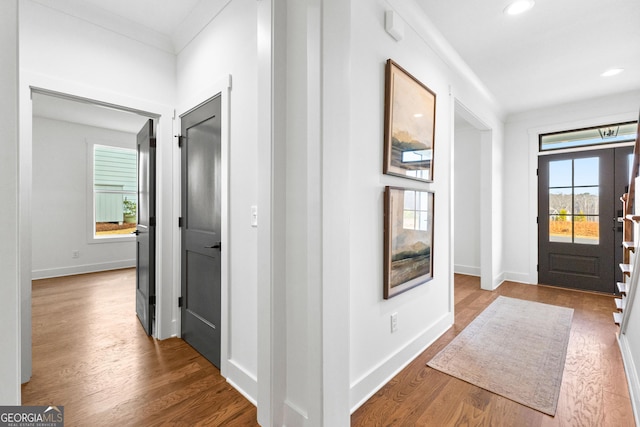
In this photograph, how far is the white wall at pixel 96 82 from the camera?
1.93m

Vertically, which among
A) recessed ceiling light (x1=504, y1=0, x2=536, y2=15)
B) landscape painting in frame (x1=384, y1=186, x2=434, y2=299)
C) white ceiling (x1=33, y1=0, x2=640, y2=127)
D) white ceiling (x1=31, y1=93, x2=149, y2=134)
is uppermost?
white ceiling (x1=31, y1=93, x2=149, y2=134)

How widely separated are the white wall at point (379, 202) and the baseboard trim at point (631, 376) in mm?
1203

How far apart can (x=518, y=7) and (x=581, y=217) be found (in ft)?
11.3

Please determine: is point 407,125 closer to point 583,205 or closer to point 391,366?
point 391,366

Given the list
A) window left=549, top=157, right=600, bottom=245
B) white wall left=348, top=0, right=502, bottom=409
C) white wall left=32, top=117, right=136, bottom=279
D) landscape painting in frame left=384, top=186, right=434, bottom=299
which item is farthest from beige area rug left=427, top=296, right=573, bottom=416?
white wall left=32, top=117, right=136, bottom=279

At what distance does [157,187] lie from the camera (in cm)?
258

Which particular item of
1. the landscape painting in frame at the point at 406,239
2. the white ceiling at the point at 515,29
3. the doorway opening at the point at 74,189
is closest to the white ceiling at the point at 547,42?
the white ceiling at the point at 515,29

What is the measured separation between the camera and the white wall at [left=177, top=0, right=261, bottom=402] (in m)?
1.82

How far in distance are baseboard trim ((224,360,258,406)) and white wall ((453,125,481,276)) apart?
4.60 meters

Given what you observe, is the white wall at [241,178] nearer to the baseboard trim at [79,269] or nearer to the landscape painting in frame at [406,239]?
the landscape painting in frame at [406,239]

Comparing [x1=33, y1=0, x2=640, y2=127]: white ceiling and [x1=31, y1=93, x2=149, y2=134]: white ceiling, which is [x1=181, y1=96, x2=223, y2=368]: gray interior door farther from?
[x1=31, y1=93, x2=149, y2=134]: white ceiling

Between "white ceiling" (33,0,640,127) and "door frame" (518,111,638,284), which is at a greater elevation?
"white ceiling" (33,0,640,127)

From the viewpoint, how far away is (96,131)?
17.8 feet

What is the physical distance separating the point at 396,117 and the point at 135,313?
11.3ft
